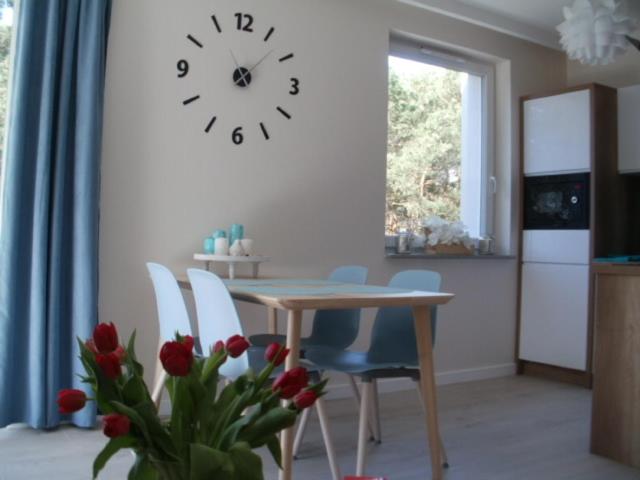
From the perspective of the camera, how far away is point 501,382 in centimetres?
414

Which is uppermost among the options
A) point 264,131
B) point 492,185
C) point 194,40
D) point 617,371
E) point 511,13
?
point 511,13

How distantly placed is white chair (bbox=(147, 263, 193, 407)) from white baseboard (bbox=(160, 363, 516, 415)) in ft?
3.57

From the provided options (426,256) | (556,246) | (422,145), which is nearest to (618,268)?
(426,256)

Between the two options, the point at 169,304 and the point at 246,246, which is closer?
the point at 169,304

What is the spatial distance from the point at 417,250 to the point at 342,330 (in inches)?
51.9

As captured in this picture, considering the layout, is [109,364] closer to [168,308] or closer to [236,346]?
[236,346]

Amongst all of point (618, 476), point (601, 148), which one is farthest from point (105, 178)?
point (601, 148)

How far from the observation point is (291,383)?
0.64 m

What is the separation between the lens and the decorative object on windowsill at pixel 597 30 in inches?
97.0

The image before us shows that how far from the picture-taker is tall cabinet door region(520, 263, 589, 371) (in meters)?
4.06

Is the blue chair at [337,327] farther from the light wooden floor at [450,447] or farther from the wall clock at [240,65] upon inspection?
the wall clock at [240,65]

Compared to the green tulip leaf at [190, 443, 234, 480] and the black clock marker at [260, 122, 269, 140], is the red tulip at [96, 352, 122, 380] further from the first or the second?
the black clock marker at [260, 122, 269, 140]

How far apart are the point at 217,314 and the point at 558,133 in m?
3.15

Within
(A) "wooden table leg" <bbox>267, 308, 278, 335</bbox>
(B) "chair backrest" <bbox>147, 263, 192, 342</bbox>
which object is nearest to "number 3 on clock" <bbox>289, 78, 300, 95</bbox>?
(A) "wooden table leg" <bbox>267, 308, 278, 335</bbox>
